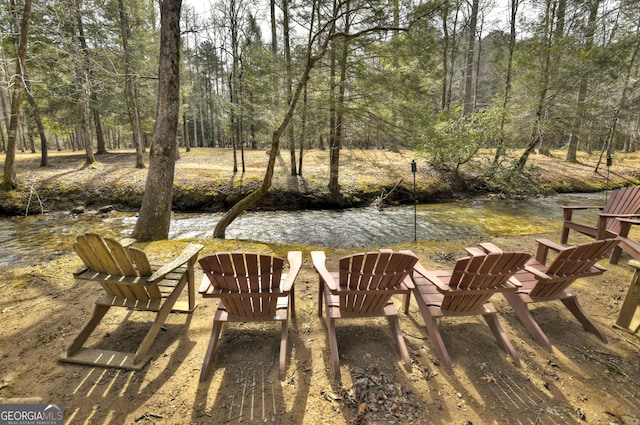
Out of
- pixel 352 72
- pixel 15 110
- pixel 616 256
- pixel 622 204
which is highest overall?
pixel 352 72

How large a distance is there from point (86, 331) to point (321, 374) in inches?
82.9

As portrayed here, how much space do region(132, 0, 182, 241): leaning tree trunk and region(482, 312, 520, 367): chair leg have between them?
557 centimetres

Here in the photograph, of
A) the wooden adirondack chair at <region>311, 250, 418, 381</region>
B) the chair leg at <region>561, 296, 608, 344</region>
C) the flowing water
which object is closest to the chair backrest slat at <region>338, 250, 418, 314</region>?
the wooden adirondack chair at <region>311, 250, 418, 381</region>

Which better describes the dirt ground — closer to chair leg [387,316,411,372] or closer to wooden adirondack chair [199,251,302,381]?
chair leg [387,316,411,372]

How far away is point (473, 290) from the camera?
2.33 m

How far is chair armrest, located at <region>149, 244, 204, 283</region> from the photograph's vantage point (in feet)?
7.73

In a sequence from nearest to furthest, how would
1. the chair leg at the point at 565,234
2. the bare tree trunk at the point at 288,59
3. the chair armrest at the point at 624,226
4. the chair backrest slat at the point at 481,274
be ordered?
the chair backrest slat at the point at 481,274, the chair armrest at the point at 624,226, the chair leg at the point at 565,234, the bare tree trunk at the point at 288,59

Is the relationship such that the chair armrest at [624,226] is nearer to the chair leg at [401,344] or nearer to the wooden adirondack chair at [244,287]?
the chair leg at [401,344]

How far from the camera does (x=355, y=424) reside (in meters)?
1.85

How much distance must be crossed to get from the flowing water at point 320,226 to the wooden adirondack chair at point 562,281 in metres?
3.09

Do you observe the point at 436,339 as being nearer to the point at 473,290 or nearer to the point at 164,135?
the point at 473,290

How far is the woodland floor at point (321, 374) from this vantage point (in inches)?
76.2

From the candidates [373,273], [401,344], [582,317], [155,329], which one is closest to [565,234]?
[582,317]
